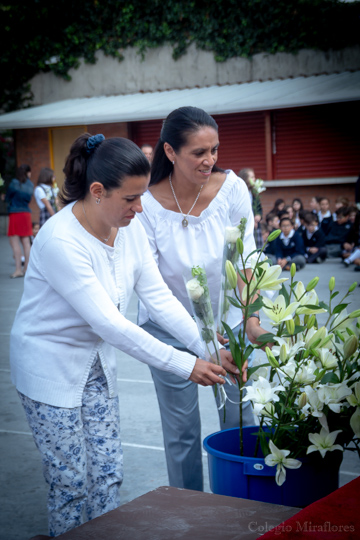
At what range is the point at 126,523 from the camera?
62.4 inches

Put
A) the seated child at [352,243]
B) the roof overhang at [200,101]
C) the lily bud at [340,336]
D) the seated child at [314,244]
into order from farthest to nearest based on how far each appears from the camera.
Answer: the roof overhang at [200,101], the seated child at [314,244], the seated child at [352,243], the lily bud at [340,336]

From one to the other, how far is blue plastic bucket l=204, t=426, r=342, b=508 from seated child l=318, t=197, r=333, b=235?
36.7 feet

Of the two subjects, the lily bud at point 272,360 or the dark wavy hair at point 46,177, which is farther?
the dark wavy hair at point 46,177

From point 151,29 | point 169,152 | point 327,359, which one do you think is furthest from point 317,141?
point 327,359

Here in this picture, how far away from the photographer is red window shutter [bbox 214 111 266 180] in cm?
1702

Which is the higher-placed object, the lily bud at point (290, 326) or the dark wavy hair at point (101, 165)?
the dark wavy hair at point (101, 165)

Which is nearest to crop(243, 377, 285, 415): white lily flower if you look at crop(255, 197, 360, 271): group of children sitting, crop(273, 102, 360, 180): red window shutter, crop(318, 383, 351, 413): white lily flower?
crop(318, 383, 351, 413): white lily flower

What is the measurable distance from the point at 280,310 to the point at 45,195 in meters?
10.5

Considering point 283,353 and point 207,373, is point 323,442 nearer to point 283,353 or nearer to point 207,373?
point 283,353

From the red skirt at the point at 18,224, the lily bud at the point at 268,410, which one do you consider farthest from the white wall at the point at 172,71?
the lily bud at the point at 268,410

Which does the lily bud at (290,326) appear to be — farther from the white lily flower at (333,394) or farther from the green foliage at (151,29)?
the green foliage at (151,29)

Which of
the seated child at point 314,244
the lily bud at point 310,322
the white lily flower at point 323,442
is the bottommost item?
the seated child at point 314,244

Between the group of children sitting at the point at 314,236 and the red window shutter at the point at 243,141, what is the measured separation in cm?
385

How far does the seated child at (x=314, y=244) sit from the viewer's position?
39.0 ft
